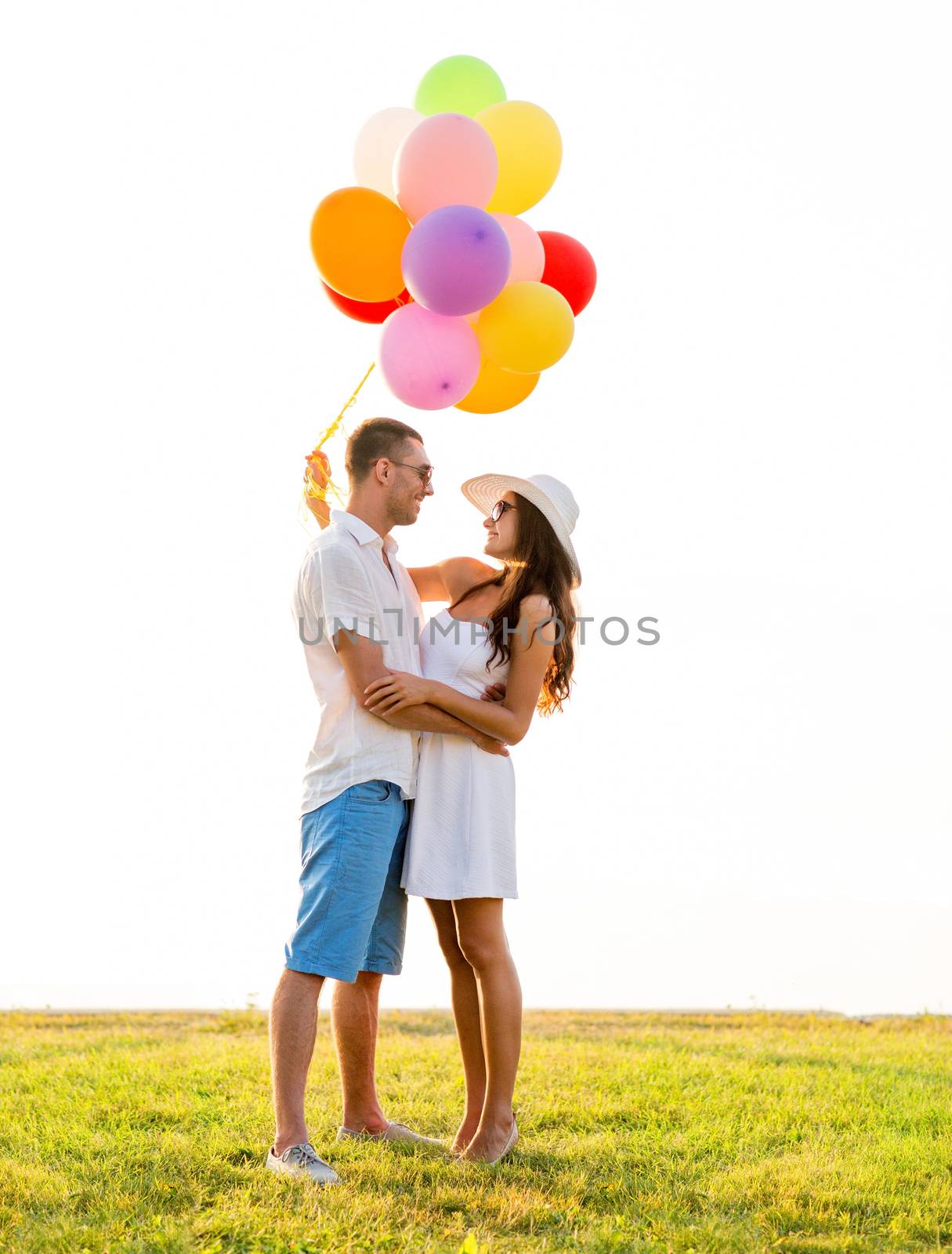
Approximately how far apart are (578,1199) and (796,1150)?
108cm

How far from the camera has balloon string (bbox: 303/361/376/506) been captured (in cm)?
455

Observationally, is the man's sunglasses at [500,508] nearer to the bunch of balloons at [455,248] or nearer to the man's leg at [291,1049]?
the bunch of balloons at [455,248]

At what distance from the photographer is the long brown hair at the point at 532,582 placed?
13.3ft

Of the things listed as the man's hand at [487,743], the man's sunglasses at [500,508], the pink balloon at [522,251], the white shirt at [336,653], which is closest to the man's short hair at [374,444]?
the white shirt at [336,653]

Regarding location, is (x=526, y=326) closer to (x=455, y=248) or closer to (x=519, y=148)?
(x=455, y=248)

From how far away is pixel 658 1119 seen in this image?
464cm

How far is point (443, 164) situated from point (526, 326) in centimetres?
63

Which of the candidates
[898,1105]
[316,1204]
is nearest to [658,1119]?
[898,1105]

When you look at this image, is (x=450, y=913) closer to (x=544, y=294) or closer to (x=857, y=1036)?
(x=544, y=294)

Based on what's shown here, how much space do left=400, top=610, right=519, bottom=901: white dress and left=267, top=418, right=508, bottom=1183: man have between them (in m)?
0.06

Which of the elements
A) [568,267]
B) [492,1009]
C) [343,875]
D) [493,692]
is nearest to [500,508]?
[493,692]

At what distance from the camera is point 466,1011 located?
13.6ft

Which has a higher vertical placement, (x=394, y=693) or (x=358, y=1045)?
(x=394, y=693)

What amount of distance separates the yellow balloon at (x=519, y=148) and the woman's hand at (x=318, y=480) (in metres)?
1.18
